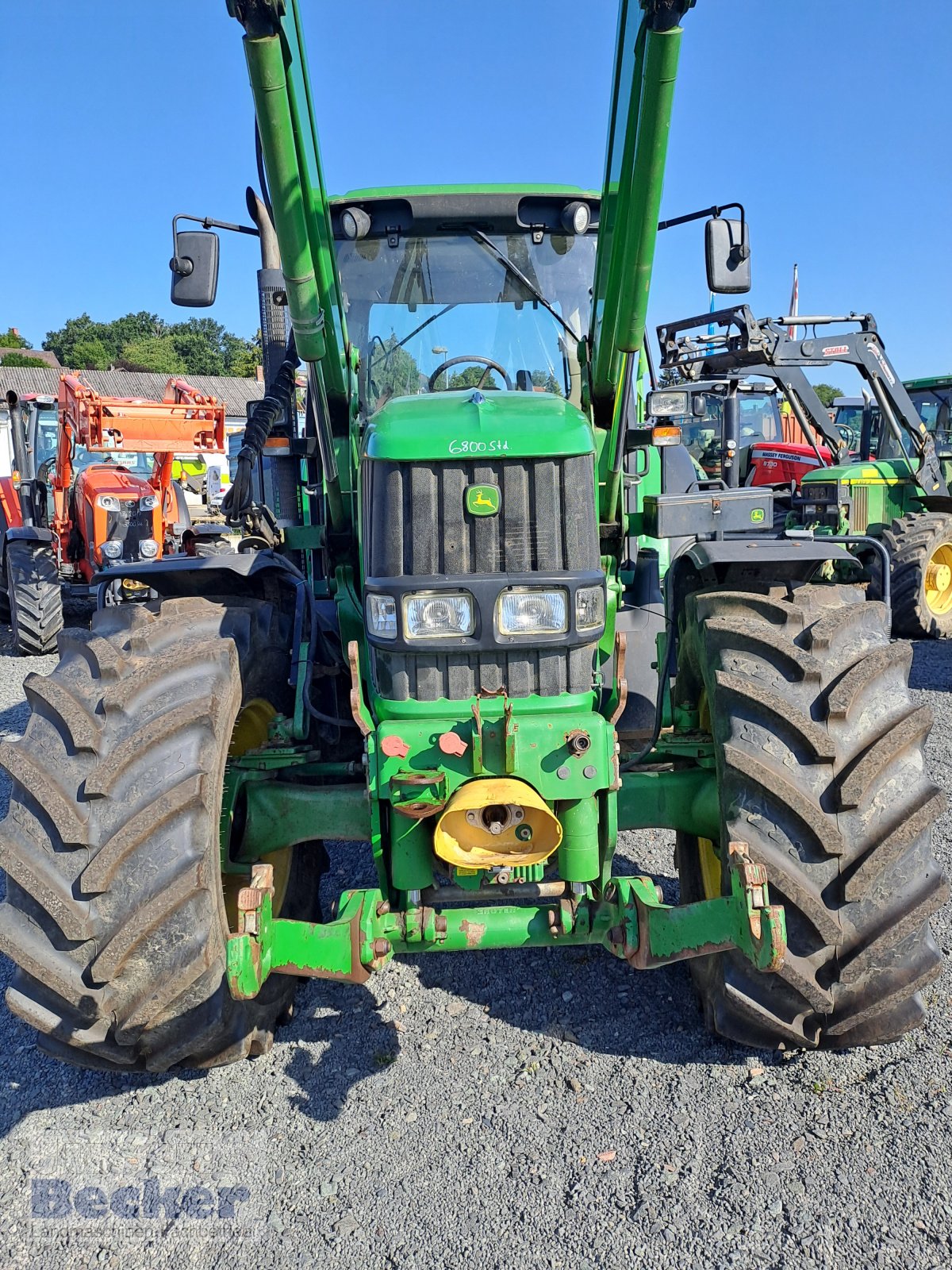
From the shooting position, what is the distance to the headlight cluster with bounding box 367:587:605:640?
275cm

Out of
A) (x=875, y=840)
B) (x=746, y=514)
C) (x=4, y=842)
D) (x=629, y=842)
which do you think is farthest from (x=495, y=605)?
(x=746, y=514)

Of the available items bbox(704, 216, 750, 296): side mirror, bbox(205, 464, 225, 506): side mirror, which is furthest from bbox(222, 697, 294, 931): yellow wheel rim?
bbox(205, 464, 225, 506): side mirror

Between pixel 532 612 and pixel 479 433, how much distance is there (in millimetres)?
540

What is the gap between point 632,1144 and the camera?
8.81ft

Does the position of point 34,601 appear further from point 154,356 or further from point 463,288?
point 154,356

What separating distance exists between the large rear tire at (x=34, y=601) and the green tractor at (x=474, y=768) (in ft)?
24.4

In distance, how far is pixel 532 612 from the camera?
2781 mm

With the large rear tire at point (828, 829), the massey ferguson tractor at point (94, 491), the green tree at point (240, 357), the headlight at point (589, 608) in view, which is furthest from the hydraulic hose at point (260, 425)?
the green tree at point (240, 357)

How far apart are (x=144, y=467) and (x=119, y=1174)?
1369 centimetres

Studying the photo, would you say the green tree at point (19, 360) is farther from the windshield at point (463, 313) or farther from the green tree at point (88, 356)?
the windshield at point (463, 313)

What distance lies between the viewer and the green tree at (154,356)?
63.6 meters

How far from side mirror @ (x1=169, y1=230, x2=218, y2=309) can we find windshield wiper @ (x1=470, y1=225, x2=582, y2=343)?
1053mm

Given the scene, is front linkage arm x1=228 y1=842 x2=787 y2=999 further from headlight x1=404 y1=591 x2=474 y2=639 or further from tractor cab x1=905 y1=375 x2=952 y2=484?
tractor cab x1=905 y1=375 x2=952 y2=484

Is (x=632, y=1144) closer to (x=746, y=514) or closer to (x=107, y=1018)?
(x=107, y=1018)
